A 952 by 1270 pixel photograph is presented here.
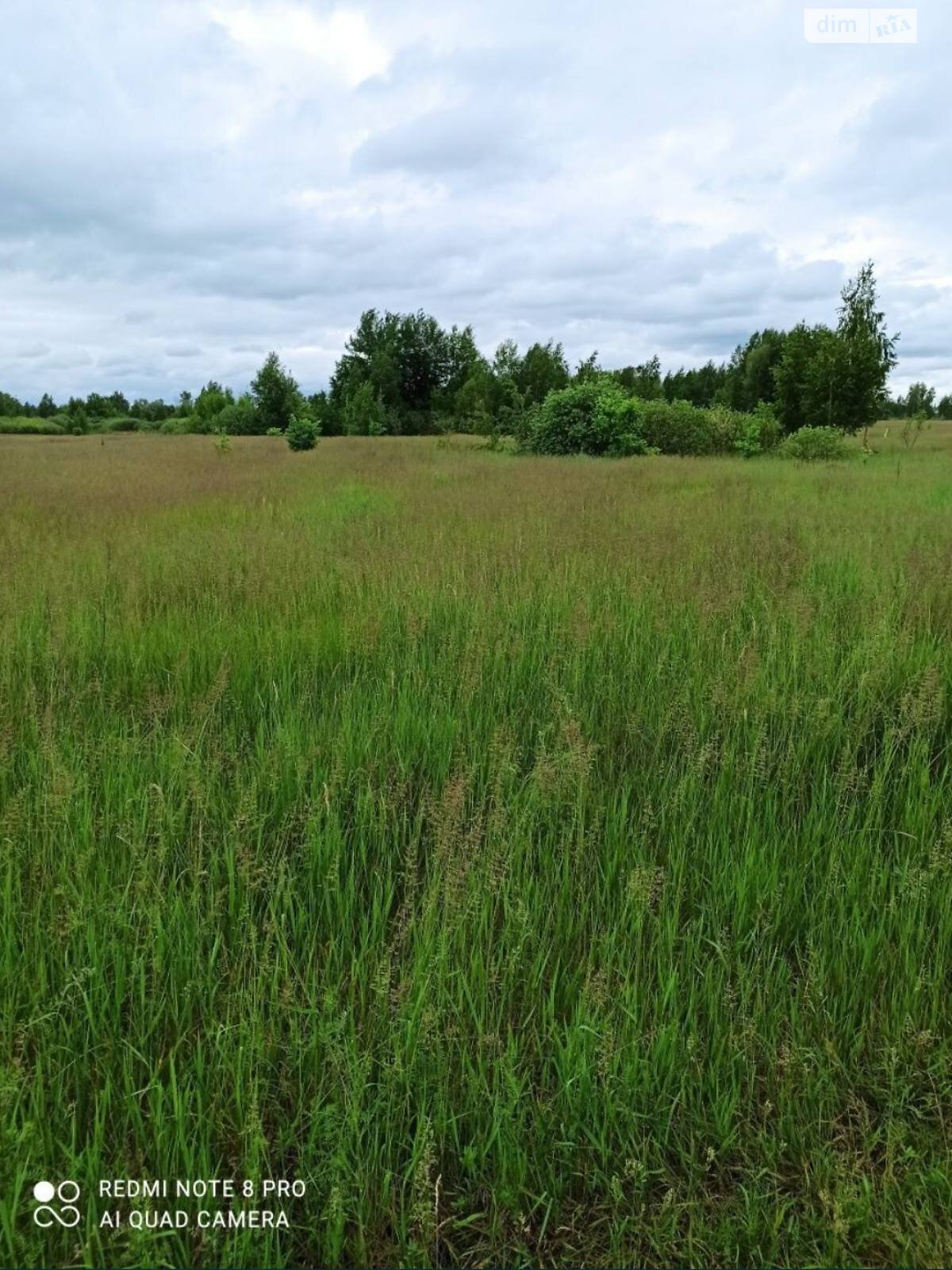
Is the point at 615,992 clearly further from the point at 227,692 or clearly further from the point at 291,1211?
the point at 227,692

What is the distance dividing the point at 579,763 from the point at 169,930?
51.2 inches

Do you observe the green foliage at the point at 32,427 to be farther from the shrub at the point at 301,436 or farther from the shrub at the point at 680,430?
the shrub at the point at 680,430

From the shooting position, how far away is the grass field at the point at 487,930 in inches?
56.0

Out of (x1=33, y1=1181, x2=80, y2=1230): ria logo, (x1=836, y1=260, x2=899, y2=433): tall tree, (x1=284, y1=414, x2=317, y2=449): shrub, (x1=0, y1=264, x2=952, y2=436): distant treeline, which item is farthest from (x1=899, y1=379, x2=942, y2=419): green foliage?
(x1=33, y1=1181, x2=80, y2=1230): ria logo

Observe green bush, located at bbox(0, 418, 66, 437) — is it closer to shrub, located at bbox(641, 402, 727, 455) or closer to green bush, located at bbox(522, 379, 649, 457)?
green bush, located at bbox(522, 379, 649, 457)

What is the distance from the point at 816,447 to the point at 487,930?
22.4 meters

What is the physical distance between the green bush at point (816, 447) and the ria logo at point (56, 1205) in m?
22.0

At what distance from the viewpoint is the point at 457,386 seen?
56.0 metres

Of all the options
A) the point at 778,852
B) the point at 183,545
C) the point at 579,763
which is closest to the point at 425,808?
the point at 579,763

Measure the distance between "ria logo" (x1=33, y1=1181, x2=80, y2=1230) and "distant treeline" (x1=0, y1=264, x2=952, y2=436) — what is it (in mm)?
28930

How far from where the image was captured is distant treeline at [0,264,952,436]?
3189 centimetres

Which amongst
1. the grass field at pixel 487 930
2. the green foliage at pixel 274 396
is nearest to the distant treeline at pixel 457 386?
the green foliage at pixel 274 396

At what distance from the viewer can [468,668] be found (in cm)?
329

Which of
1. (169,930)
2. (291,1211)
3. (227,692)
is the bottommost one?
(291,1211)
